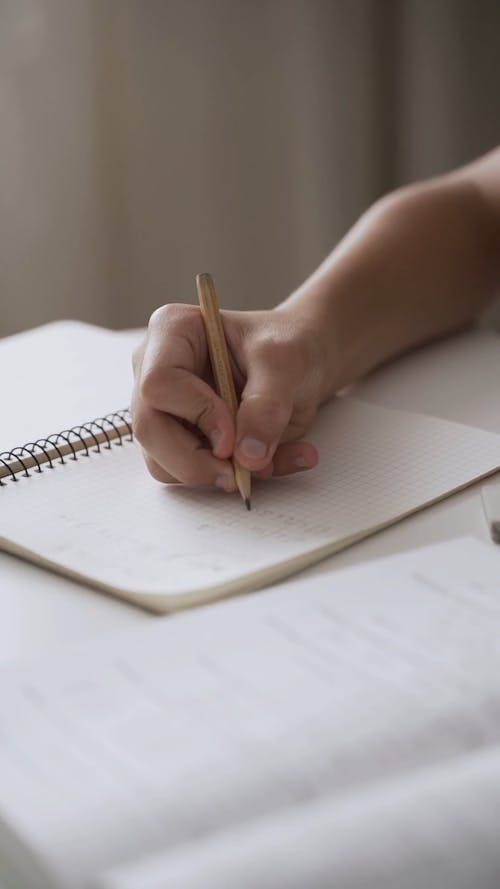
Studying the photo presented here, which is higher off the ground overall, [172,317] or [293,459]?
[172,317]

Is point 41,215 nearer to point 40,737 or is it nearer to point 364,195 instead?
point 364,195

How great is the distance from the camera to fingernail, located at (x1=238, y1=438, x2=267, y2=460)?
753 mm

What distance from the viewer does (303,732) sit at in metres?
0.45

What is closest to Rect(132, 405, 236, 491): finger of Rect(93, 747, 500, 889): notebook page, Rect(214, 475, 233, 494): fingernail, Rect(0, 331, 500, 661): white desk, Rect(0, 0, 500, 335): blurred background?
Rect(214, 475, 233, 494): fingernail

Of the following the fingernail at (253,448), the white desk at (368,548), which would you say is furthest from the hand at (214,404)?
the white desk at (368,548)

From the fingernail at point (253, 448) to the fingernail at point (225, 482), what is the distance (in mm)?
22

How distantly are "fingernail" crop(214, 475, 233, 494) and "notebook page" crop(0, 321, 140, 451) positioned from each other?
0.66 feet

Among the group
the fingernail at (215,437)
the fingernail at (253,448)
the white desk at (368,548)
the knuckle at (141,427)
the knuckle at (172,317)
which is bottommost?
the white desk at (368,548)

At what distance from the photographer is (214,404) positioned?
2.54 feet

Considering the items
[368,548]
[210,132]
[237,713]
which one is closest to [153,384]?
[368,548]

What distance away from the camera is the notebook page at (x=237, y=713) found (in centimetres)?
41

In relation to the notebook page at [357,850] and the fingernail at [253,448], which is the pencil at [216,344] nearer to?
the fingernail at [253,448]

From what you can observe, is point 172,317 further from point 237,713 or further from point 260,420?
→ point 237,713

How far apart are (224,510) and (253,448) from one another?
0.15ft
